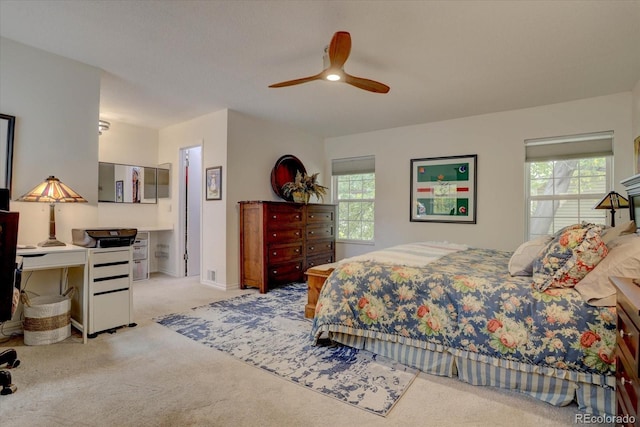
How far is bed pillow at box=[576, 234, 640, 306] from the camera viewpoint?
1576 mm

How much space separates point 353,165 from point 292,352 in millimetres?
3936

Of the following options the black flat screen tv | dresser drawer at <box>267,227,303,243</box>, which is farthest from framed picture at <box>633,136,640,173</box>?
the black flat screen tv

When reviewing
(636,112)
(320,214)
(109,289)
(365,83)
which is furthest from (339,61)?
(636,112)

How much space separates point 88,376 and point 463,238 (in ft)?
14.6

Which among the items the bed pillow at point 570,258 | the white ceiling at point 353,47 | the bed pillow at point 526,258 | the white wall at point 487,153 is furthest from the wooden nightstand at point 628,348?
the white wall at point 487,153

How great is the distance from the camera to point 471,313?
6.25ft

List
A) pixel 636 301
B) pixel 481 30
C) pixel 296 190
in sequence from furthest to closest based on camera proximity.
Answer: pixel 296 190 < pixel 481 30 < pixel 636 301

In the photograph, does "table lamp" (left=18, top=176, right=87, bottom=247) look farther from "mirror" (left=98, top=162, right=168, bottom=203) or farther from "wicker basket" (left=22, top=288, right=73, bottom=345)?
"mirror" (left=98, top=162, right=168, bottom=203)

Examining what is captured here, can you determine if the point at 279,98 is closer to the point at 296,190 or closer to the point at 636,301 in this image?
the point at 296,190

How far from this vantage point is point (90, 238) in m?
2.72

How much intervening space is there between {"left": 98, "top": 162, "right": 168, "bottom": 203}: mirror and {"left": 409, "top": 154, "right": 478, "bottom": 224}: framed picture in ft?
14.0

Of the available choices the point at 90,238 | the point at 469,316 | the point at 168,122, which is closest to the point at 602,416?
the point at 469,316

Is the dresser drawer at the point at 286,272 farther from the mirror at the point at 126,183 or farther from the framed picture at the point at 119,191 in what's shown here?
the framed picture at the point at 119,191

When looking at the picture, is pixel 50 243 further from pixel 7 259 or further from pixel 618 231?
pixel 618 231
